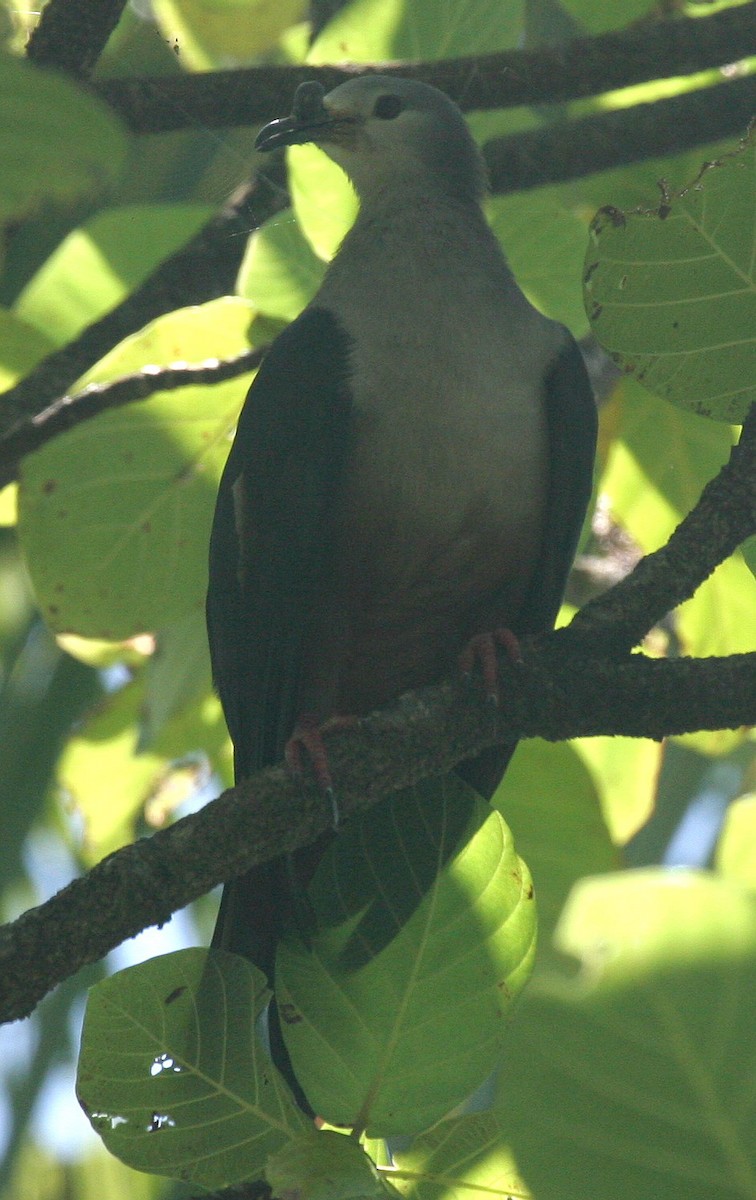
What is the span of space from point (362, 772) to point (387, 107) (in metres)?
1.93

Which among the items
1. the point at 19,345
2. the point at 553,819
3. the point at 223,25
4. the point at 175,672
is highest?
the point at 223,25

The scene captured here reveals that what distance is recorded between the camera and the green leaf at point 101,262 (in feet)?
9.84

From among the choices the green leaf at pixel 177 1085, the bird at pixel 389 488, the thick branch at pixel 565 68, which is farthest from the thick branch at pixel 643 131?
the green leaf at pixel 177 1085

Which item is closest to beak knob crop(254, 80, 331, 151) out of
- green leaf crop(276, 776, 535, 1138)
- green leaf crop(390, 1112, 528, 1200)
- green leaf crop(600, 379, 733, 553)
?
green leaf crop(600, 379, 733, 553)

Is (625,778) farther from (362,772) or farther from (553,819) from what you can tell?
(362,772)

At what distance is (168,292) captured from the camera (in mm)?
3402

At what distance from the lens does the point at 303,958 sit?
6.25 ft

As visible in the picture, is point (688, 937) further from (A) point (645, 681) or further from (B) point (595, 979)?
(A) point (645, 681)

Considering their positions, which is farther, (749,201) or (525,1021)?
(749,201)

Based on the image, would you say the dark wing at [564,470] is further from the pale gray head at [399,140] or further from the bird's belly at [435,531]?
the pale gray head at [399,140]

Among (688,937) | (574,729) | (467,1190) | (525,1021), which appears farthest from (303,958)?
(688,937)

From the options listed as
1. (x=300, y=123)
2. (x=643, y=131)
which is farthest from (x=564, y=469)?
(x=300, y=123)

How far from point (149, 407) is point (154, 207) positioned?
1.35ft

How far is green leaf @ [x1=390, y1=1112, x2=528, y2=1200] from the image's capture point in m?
1.75
